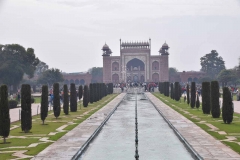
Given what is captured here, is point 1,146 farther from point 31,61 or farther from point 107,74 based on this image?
point 107,74

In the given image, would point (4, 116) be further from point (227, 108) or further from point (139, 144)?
point (227, 108)

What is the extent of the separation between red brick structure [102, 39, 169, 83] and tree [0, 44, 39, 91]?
22.4 m

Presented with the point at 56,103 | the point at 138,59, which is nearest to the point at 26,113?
the point at 56,103

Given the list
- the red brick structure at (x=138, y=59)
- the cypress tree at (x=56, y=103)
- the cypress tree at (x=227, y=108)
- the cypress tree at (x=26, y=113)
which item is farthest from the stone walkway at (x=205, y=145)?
the red brick structure at (x=138, y=59)

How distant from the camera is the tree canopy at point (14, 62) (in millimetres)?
38500

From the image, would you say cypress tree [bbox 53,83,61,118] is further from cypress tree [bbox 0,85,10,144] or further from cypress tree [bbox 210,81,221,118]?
cypress tree [bbox 210,81,221,118]

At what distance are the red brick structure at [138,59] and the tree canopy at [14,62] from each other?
2242 centimetres

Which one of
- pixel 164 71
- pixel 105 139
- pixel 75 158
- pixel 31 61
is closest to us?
pixel 75 158

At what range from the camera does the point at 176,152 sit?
7.42 meters

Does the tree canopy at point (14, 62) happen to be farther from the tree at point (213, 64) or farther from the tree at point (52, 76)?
the tree at point (213, 64)

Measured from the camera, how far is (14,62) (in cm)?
3900

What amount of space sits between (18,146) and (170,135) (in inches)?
147

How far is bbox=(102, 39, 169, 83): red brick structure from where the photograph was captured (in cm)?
6194

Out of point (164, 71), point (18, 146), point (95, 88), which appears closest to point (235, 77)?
point (164, 71)
